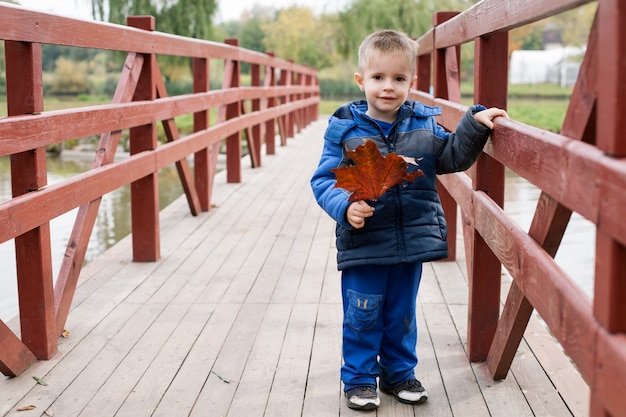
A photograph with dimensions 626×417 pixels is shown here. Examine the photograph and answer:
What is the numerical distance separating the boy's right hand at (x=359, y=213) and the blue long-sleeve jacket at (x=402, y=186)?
79 millimetres

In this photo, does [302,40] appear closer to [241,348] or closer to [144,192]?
[144,192]

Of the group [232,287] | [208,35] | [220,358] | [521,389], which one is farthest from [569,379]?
[208,35]

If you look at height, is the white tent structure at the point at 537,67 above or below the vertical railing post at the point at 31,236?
above

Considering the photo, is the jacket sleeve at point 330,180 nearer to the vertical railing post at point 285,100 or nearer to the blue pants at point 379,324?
the blue pants at point 379,324

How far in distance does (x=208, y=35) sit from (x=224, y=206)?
21606 millimetres

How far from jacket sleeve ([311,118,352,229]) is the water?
90.3 inches

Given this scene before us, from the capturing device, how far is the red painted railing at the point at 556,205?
1.53m

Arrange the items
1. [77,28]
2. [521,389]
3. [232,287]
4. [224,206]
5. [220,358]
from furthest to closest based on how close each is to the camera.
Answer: [224,206]
[232,287]
[77,28]
[220,358]
[521,389]

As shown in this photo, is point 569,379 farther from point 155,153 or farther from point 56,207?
point 155,153

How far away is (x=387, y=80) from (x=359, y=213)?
17.7 inches

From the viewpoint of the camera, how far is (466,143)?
2734 mm

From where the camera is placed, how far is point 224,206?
23.1 ft

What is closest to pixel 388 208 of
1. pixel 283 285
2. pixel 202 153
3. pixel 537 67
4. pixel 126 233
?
pixel 283 285

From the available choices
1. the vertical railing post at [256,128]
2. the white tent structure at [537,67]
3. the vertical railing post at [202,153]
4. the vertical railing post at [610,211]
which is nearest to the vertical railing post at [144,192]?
the vertical railing post at [202,153]
